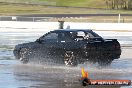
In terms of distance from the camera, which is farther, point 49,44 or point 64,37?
point 49,44

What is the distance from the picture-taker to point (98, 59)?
60.6 ft

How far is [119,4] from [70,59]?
83.5 meters

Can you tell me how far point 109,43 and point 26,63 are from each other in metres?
3.83

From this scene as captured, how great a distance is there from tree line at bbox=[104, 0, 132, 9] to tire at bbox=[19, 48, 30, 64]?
7471cm

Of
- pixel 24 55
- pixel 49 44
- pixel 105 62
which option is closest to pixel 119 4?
pixel 24 55

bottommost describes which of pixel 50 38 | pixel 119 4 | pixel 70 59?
pixel 119 4

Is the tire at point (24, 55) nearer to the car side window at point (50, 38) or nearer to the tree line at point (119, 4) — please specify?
the car side window at point (50, 38)

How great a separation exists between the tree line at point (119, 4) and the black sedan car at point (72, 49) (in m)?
75.1

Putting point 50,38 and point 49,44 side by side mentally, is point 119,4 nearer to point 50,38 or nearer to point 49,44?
point 50,38

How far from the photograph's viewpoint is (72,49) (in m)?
18.8

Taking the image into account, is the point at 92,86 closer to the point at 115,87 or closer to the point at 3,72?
the point at 115,87

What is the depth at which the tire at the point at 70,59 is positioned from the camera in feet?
61.4

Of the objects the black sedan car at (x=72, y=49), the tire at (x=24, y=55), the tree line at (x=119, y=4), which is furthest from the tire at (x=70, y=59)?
the tree line at (x=119, y=4)

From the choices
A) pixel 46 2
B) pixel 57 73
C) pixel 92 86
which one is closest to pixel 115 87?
pixel 92 86
